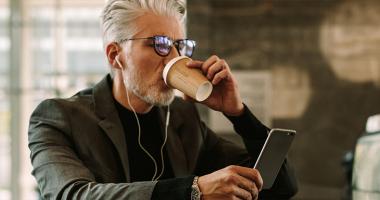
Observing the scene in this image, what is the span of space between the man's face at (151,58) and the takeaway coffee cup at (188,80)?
254mm

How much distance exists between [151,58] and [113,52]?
0.74ft

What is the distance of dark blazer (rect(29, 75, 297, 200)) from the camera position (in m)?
1.72

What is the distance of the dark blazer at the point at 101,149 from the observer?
1721 mm

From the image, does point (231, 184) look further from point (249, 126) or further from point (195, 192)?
point (249, 126)

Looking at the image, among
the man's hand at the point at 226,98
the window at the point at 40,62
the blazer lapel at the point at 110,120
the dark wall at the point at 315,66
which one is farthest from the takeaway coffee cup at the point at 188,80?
the window at the point at 40,62

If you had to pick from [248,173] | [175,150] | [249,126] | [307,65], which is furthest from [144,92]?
[307,65]

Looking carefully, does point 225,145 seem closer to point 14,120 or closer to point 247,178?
point 247,178

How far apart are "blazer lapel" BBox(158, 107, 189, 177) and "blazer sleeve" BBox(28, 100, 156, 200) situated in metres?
0.38

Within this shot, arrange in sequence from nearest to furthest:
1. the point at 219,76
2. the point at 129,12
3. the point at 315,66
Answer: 1. the point at 219,76
2. the point at 129,12
3. the point at 315,66

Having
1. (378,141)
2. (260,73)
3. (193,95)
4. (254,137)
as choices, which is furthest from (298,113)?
(193,95)

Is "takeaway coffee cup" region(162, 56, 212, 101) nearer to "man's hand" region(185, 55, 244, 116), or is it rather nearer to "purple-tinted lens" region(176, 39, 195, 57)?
"man's hand" region(185, 55, 244, 116)

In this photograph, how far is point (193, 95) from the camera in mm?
1731

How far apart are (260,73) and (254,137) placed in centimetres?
347

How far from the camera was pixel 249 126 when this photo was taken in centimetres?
206
